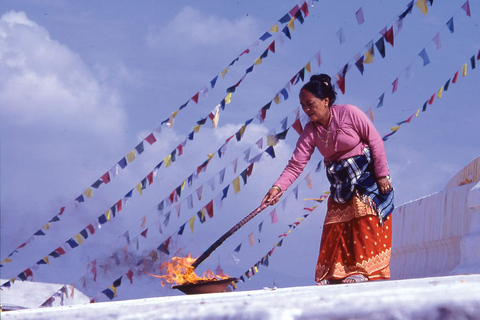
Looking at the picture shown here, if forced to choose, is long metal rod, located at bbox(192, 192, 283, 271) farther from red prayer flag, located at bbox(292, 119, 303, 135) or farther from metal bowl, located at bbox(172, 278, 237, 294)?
red prayer flag, located at bbox(292, 119, 303, 135)

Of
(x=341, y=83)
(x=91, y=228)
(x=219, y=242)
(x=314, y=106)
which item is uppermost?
(x=341, y=83)

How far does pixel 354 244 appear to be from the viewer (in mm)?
4613

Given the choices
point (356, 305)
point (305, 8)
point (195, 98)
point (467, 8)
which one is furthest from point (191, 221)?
point (356, 305)

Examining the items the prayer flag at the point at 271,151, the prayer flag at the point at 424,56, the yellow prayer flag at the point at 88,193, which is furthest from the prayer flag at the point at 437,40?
the yellow prayer flag at the point at 88,193

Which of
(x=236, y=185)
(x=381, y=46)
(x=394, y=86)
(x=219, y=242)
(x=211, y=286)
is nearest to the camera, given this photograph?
(x=211, y=286)

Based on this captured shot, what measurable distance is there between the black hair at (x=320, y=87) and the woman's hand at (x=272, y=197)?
0.70 m

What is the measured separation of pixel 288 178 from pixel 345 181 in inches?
15.8

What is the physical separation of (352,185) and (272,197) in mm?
559

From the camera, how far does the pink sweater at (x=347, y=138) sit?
4598 mm

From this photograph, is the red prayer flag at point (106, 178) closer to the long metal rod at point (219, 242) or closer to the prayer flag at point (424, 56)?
the prayer flag at point (424, 56)

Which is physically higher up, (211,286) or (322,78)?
(322,78)

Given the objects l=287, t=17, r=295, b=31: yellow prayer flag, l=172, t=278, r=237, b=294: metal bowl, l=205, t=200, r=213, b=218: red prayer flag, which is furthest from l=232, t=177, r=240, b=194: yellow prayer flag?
l=172, t=278, r=237, b=294: metal bowl

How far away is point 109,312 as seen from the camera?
1.46 meters

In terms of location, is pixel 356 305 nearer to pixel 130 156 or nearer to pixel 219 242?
pixel 219 242
